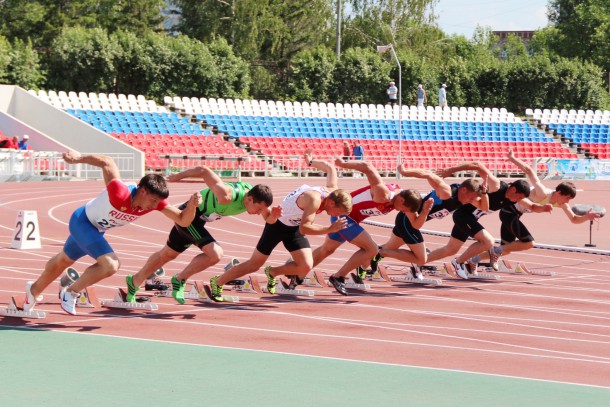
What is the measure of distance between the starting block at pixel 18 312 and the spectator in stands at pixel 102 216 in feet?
0.18

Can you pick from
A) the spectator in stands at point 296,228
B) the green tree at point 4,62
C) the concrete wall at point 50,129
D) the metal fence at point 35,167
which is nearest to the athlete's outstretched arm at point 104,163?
the spectator in stands at point 296,228

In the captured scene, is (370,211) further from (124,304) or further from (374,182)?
(124,304)

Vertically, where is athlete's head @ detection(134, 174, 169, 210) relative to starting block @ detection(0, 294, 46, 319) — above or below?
above

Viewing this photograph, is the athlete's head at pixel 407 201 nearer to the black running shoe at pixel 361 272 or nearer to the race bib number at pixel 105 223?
the black running shoe at pixel 361 272

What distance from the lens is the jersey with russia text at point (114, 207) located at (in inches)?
365

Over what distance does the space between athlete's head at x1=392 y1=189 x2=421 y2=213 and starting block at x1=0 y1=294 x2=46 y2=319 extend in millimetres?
4127

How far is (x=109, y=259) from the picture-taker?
376 inches

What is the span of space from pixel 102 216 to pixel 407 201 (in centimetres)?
386

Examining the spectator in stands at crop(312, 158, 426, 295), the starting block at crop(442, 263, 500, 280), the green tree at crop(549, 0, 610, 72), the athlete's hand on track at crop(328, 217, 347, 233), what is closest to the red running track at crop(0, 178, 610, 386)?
the starting block at crop(442, 263, 500, 280)

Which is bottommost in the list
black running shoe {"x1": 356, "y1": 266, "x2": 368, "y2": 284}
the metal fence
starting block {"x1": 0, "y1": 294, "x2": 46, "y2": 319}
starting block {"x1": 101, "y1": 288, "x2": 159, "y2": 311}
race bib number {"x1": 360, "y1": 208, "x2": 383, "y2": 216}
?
the metal fence

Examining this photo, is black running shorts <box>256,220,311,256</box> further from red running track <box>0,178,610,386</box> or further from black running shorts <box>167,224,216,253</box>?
black running shorts <box>167,224,216,253</box>

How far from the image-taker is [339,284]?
12.4 metres

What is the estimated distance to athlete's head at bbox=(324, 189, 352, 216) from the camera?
35.8 feet

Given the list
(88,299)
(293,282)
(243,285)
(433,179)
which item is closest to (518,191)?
(433,179)
